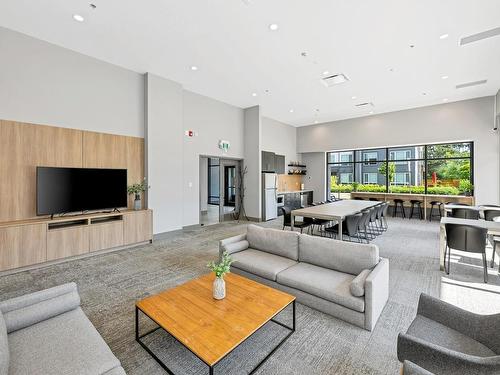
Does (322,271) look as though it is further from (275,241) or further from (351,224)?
(351,224)

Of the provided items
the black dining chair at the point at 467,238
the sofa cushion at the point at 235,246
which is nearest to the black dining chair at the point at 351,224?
the black dining chair at the point at 467,238

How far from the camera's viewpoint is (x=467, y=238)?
372 cm

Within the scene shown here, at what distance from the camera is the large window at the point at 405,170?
28.0 feet

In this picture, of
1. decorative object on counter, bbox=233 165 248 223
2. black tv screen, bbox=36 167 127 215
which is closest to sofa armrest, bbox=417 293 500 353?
black tv screen, bbox=36 167 127 215

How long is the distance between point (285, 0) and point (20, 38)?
182 inches

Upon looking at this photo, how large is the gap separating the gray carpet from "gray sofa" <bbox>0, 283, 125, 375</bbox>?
52cm

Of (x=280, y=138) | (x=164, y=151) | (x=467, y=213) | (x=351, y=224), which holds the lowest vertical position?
(x=351, y=224)

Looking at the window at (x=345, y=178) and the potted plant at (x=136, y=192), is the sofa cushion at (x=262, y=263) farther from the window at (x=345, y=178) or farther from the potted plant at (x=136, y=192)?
the window at (x=345, y=178)

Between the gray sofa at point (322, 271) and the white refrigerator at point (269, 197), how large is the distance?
5003 mm

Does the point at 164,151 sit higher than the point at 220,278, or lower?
higher

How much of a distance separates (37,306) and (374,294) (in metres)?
2.95

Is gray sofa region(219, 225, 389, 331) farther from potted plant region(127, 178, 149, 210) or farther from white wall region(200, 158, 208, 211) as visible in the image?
white wall region(200, 158, 208, 211)

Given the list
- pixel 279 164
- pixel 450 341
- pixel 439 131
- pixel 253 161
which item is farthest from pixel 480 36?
pixel 279 164

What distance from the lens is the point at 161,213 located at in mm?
6141
